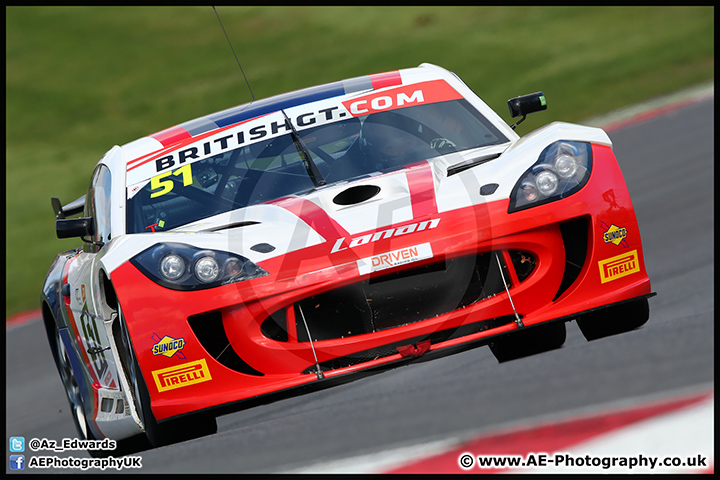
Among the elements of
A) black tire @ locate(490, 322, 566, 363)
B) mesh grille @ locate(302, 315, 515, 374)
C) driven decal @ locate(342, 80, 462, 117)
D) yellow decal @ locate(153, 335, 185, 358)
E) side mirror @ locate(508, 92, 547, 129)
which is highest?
driven decal @ locate(342, 80, 462, 117)

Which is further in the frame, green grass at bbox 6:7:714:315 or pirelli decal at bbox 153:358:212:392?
green grass at bbox 6:7:714:315

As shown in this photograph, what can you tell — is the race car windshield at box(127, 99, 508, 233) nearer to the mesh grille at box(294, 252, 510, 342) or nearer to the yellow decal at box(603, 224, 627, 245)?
the mesh grille at box(294, 252, 510, 342)

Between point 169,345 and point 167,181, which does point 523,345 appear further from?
point 167,181

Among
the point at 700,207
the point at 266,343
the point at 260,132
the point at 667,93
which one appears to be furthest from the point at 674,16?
the point at 266,343

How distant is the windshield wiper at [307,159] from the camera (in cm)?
416

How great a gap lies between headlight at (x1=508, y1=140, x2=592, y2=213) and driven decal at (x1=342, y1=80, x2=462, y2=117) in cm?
120

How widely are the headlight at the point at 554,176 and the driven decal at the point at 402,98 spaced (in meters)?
1.20

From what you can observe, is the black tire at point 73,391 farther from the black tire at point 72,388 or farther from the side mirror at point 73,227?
the side mirror at point 73,227

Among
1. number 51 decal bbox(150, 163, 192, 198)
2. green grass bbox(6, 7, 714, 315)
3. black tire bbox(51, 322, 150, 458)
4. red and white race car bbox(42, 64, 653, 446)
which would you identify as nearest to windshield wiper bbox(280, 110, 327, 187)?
red and white race car bbox(42, 64, 653, 446)

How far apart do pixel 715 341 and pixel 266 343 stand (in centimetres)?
Result: 185

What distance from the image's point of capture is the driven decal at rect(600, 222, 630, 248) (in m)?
3.54

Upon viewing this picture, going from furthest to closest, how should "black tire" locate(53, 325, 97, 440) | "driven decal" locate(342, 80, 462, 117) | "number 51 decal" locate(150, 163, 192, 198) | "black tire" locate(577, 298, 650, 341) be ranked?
"black tire" locate(53, 325, 97, 440) < "driven decal" locate(342, 80, 462, 117) < "number 51 decal" locate(150, 163, 192, 198) < "black tire" locate(577, 298, 650, 341)

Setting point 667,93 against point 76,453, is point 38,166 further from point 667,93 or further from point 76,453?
point 76,453

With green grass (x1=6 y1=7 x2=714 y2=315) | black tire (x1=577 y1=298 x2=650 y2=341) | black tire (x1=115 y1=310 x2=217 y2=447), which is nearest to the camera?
black tire (x1=115 y1=310 x2=217 y2=447)
